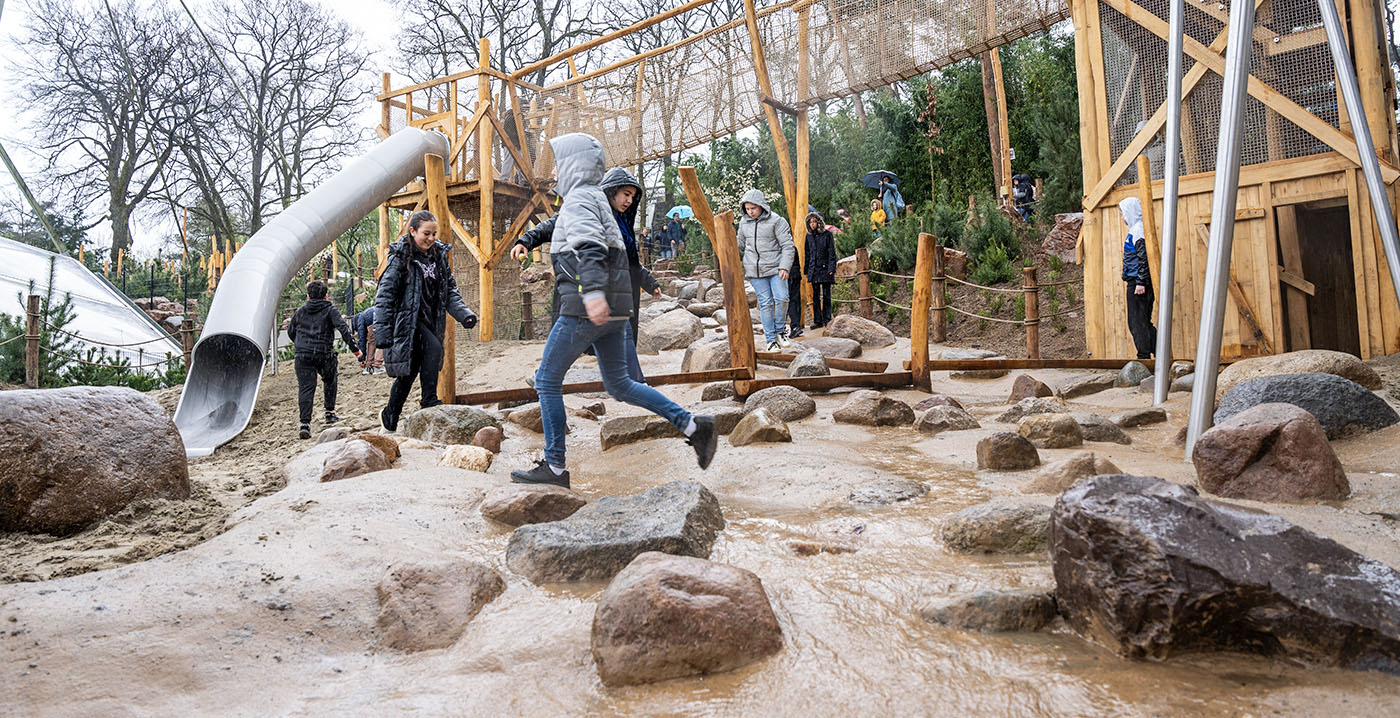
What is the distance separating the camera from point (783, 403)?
5.72 metres

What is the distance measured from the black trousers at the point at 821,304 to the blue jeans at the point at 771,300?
190 cm

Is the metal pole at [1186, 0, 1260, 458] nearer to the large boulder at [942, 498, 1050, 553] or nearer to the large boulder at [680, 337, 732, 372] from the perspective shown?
the large boulder at [942, 498, 1050, 553]

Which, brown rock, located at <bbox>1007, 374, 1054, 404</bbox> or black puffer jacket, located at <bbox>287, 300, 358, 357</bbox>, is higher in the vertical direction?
black puffer jacket, located at <bbox>287, 300, 358, 357</bbox>

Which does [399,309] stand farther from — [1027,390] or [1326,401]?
[1326,401]

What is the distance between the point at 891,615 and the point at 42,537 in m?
2.77

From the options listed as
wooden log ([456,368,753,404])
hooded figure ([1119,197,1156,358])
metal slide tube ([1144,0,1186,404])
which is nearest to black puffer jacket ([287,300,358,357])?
wooden log ([456,368,753,404])

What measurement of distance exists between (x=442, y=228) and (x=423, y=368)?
1342mm

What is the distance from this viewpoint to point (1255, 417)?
2.99 metres

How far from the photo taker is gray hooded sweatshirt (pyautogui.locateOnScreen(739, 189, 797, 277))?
30.2ft

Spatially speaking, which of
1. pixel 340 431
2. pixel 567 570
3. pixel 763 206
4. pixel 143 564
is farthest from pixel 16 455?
pixel 763 206

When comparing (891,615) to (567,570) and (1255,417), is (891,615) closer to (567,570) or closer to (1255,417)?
(567,570)

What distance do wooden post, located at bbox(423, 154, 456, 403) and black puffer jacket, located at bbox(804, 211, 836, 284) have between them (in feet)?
17.9

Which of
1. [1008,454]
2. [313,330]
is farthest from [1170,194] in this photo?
[313,330]

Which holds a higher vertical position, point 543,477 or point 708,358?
point 708,358
